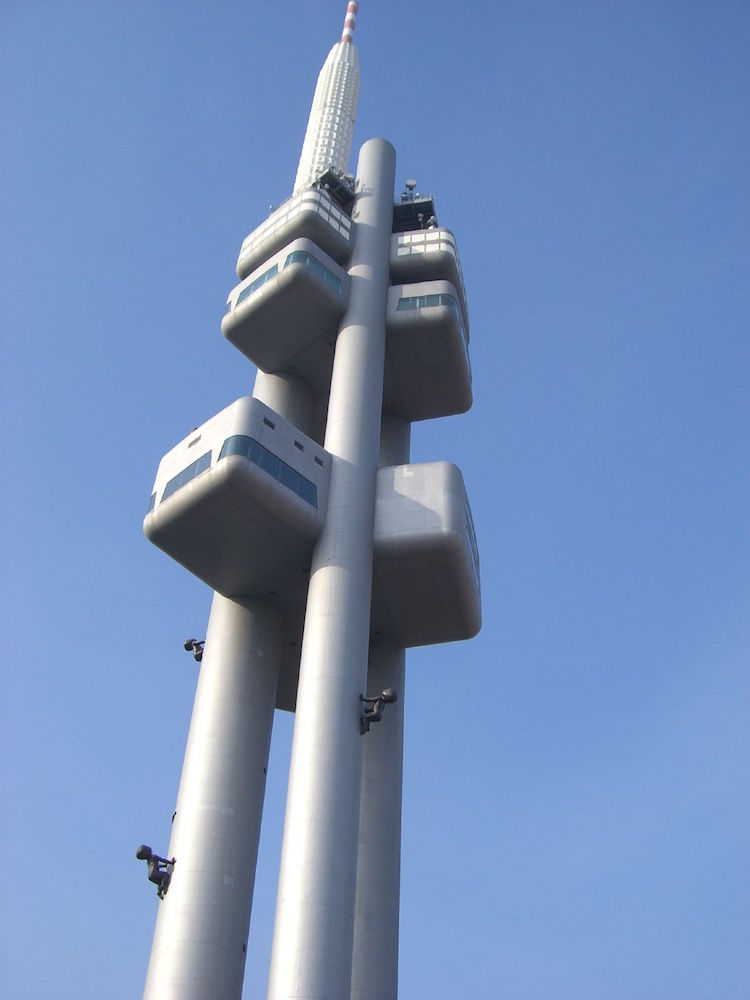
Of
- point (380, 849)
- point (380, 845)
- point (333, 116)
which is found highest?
point (333, 116)

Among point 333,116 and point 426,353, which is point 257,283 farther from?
point 333,116

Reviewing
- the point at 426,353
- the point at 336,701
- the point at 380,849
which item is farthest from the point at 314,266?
the point at 380,849

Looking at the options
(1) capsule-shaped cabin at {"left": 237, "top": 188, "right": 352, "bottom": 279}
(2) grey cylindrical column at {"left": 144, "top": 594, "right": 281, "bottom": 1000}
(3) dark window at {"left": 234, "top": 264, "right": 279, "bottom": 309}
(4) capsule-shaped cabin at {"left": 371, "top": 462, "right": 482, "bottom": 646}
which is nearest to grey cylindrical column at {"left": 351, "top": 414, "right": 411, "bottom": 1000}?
(4) capsule-shaped cabin at {"left": 371, "top": 462, "right": 482, "bottom": 646}

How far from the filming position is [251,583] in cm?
4225

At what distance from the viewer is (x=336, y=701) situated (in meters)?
34.7

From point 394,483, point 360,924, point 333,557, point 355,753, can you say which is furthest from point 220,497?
point 360,924

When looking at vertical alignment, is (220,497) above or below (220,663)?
above

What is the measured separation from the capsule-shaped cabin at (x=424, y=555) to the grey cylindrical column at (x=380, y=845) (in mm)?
2474

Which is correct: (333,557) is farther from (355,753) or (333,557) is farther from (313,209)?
(313,209)

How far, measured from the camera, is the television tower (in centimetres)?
3350

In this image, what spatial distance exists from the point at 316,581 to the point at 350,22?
5119cm

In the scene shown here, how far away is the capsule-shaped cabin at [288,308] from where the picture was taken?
47.3 metres

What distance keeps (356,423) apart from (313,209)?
14.3 metres

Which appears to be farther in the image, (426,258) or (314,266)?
(426,258)
